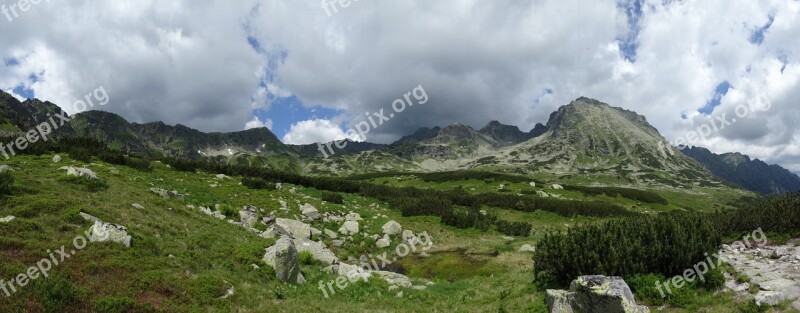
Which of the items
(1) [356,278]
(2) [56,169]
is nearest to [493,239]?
(1) [356,278]

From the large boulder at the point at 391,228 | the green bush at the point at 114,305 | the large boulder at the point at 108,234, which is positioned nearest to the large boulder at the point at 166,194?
the large boulder at the point at 108,234

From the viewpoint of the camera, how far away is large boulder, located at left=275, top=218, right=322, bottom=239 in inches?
965

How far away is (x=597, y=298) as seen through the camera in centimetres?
1098

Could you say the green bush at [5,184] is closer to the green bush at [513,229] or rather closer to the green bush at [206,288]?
the green bush at [206,288]

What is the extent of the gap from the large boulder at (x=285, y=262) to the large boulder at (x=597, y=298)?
9993 millimetres

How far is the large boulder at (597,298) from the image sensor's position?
35.1 feet

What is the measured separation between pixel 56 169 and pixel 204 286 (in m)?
21.7

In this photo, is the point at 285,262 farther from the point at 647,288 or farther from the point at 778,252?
the point at 778,252

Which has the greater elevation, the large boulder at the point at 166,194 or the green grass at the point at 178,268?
the large boulder at the point at 166,194

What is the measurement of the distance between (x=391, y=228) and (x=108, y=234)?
18.7 metres

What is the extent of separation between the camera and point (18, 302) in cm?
1012

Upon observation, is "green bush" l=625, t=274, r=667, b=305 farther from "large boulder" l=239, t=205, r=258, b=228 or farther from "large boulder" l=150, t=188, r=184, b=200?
"large boulder" l=150, t=188, r=184, b=200

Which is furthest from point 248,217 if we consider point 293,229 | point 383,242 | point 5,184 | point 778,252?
point 778,252

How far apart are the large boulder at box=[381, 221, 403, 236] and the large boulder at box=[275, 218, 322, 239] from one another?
5.67 meters
